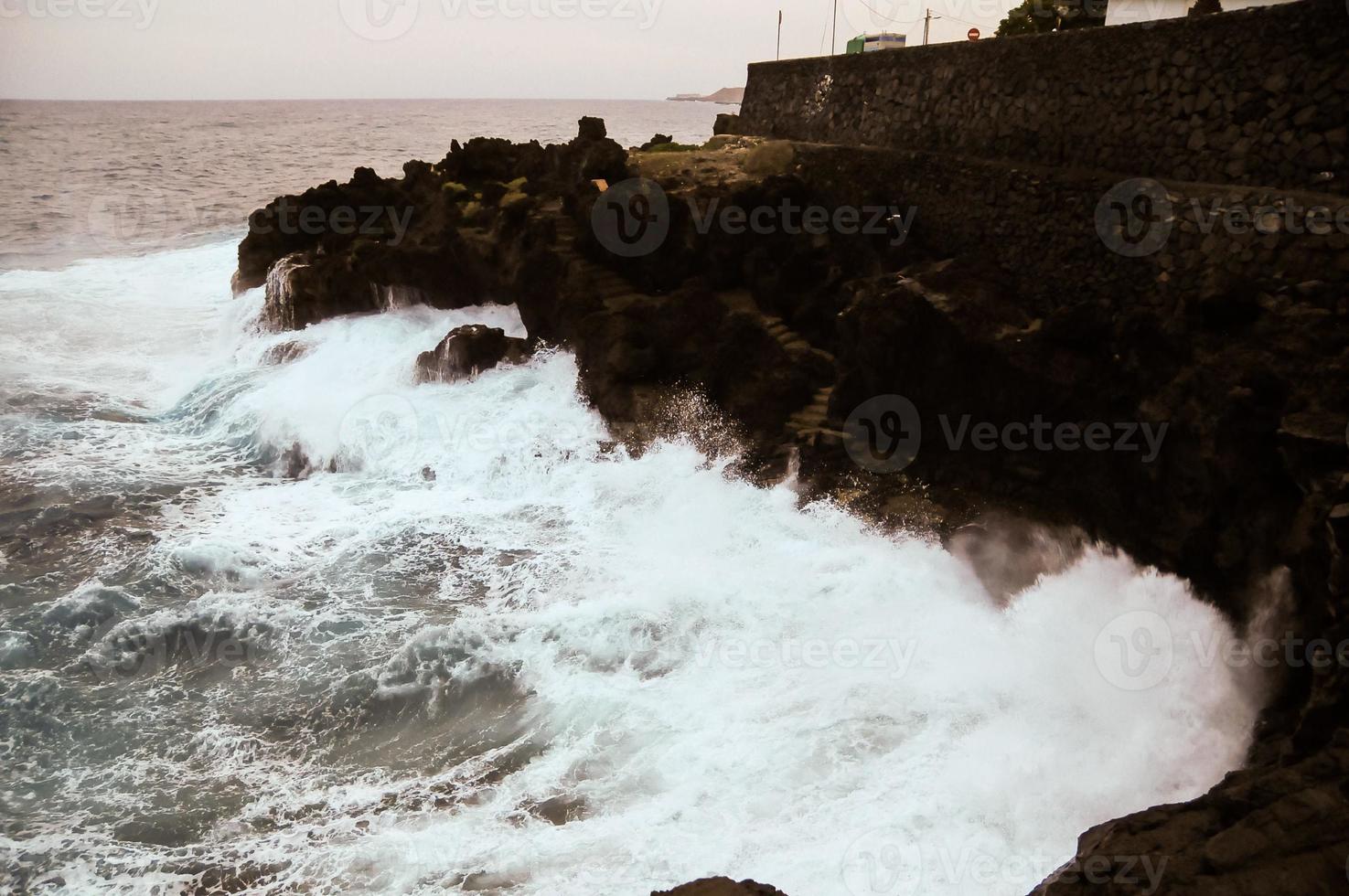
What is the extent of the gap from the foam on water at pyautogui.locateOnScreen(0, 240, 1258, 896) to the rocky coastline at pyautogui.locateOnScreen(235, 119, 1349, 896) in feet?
1.90

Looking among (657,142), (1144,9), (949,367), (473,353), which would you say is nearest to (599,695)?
(949,367)

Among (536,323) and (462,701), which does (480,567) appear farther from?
(536,323)

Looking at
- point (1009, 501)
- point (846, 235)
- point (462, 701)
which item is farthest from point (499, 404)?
point (1009, 501)

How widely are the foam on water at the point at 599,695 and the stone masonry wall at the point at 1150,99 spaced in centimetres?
367

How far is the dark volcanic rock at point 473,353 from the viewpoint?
14.1m

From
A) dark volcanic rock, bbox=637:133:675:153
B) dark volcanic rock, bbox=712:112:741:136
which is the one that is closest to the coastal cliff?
dark volcanic rock, bbox=712:112:741:136

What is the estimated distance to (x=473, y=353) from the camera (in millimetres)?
14156

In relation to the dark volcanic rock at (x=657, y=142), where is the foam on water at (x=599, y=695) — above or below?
below

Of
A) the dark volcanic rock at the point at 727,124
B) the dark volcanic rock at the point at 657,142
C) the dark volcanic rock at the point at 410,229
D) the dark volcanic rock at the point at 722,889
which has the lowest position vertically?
the dark volcanic rock at the point at 722,889

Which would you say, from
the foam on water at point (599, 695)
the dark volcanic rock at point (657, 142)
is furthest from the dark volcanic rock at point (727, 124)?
the foam on water at point (599, 695)

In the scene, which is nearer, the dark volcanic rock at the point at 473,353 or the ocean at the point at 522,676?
the ocean at the point at 522,676

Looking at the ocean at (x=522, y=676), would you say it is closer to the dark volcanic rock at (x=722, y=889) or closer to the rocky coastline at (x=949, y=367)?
the rocky coastline at (x=949, y=367)

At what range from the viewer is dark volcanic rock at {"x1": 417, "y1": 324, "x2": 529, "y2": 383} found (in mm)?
14148

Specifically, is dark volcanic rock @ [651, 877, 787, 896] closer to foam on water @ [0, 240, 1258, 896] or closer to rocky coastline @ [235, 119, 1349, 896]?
rocky coastline @ [235, 119, 1349, 896]
